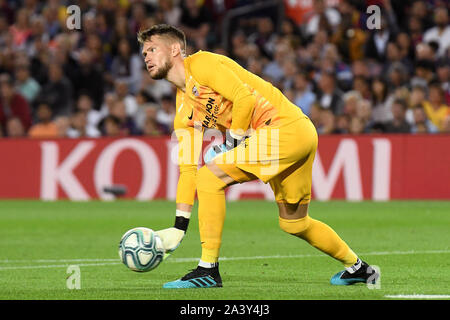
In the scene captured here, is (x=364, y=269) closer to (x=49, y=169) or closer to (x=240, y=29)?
(x=49, y=169)

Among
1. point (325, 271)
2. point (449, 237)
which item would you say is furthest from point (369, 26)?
point (325, 271)

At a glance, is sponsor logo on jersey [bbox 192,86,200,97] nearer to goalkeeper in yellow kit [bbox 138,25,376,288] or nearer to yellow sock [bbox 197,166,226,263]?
goalkeeper in yellow kit [bbox 138,25,376,288]

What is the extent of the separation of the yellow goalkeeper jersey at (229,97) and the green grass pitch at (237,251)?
121cm

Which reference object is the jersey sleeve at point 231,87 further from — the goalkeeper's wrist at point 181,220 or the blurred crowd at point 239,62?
the blurred crowd at point 239,62

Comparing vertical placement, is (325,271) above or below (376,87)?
below

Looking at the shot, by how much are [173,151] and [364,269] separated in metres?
9.56

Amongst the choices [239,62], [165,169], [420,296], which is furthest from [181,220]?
[239,62]

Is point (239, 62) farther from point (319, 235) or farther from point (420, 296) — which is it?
point (420, 296)

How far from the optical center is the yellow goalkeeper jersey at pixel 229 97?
24.1ft

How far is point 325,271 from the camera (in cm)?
870

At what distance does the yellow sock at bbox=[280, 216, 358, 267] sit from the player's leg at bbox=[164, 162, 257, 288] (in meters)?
0.47

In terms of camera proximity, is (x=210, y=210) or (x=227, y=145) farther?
(x=227, y=145)

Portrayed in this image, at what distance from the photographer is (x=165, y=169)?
56.6ft

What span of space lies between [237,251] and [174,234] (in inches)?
109
